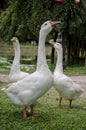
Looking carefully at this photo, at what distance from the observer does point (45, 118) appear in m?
6.38

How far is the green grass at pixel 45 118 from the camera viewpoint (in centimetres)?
579

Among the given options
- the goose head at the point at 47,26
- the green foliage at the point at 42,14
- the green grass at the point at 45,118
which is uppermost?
the goose head at the point at 47,26

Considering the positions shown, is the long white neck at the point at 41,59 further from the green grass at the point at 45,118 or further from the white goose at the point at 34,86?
the green grass at the point at 45,118

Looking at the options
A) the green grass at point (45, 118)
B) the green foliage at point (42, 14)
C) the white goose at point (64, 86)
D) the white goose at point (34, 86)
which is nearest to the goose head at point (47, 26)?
the white goose at point (34, 86)

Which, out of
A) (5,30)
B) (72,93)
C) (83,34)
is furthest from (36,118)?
(5,30)

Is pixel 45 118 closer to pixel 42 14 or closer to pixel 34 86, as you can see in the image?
pixel 34 86

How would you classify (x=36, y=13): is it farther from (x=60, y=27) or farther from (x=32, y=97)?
(x=32, y=97)

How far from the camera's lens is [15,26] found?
20922 millimetres

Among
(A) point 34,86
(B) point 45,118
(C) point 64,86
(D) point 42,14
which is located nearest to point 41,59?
(A) point 34,86

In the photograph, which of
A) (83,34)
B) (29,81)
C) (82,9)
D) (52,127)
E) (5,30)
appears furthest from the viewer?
(5,30)

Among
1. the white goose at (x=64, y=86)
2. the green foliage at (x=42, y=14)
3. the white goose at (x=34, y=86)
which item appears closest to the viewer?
the white goose at (x=34, y=86)

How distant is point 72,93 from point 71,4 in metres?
9.56

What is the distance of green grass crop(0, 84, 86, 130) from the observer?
579cm

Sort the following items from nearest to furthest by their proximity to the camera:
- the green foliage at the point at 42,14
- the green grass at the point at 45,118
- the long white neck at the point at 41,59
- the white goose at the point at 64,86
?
the green grass at the point at 45,118 → the long white neck at the point at 41,59 → the white goose at the point at 64,86 → the green foliage at the point at 42,14
